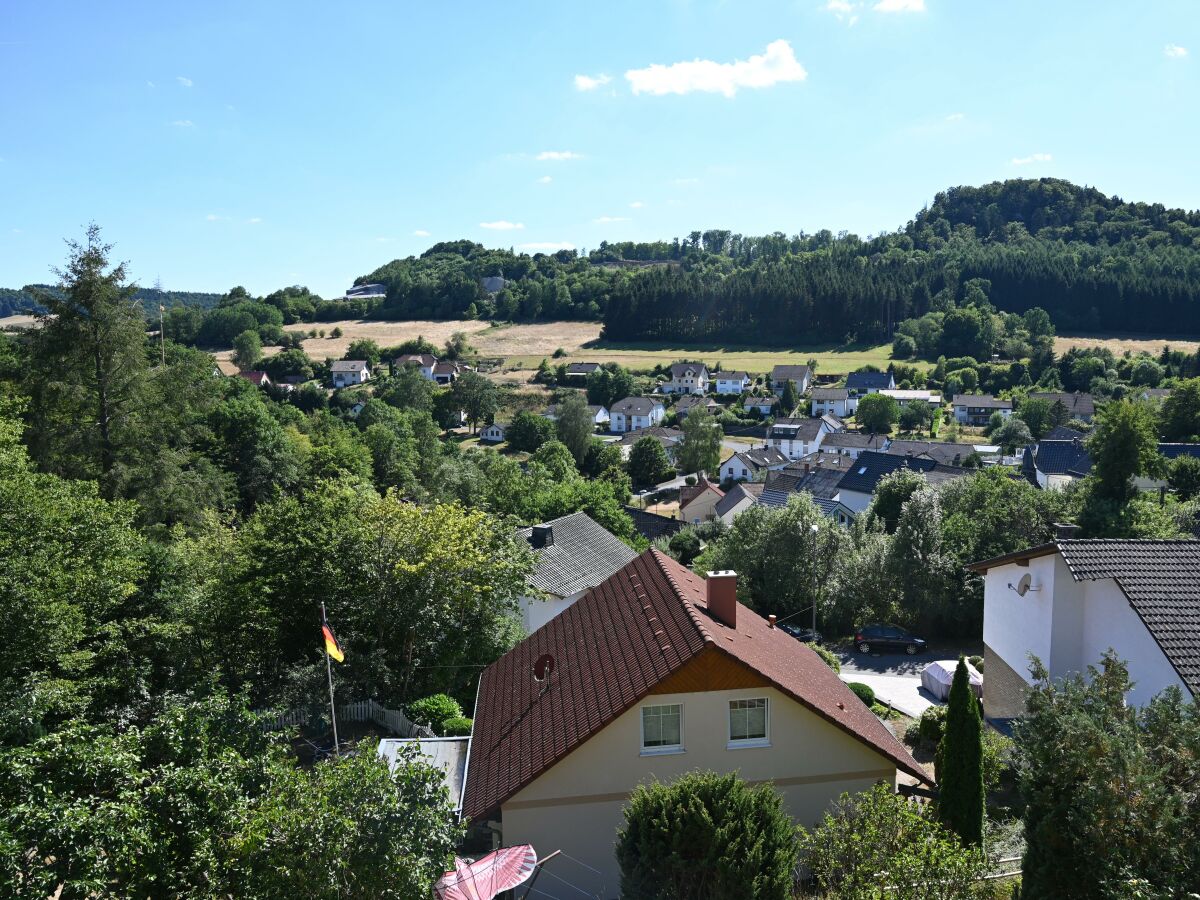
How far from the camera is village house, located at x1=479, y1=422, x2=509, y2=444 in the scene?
93688mm

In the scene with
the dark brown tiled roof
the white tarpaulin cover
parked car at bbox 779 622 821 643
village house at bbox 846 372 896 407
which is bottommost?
parked car at bbox 779 622 821 643

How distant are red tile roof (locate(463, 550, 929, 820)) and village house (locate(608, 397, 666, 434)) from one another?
85.7 m

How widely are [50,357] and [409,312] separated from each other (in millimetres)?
144939

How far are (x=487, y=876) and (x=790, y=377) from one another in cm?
10516

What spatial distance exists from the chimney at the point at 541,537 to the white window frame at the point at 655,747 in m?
16.9

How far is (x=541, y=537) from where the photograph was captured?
97.1 ft

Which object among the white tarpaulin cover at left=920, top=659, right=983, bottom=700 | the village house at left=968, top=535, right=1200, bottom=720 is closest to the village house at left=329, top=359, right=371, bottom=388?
the white tarpaulin cover at left=920, top=659, right=983, bottom=700

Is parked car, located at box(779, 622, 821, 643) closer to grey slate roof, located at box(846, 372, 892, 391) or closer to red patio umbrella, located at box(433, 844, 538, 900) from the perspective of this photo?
red patio umbrella, located at box(433, 844, 538, 900)

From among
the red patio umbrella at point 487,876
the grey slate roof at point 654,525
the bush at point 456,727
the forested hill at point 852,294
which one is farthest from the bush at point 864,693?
the forested hill at point 852,294

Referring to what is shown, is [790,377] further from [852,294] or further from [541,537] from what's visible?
[541,537]

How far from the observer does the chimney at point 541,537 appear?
29391mm

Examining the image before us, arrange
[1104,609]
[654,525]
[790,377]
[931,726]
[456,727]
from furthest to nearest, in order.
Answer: [790,377]
[654,525]
[931,726]
[456,727]
[1104,609]

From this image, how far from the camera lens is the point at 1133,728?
26.8 ft

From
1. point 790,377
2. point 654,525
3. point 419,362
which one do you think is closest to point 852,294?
point 790,377
